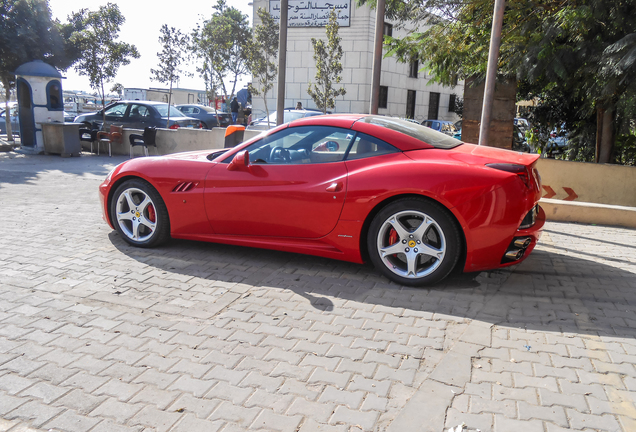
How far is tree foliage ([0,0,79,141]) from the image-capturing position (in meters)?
16.4

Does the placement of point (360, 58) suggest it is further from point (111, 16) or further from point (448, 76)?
point (448, 76)

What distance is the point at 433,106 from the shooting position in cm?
3997

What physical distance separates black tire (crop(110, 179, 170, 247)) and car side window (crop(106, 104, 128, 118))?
13.5 metres

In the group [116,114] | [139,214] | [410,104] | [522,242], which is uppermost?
[410,104]

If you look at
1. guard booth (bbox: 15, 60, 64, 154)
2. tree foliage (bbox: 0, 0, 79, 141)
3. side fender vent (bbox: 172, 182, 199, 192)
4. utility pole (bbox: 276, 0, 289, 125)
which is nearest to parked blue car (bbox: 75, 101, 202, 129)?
guard booth (bbox: 15, 60, 64, 154)

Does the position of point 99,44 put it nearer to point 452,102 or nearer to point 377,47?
point 377,47

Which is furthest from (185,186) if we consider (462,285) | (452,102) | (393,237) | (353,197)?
(452,102)

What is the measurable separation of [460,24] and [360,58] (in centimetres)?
2301

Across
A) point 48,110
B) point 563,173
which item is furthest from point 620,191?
point 48,110

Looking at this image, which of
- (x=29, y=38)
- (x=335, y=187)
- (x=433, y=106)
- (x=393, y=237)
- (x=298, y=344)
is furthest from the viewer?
(x=433, y=106)

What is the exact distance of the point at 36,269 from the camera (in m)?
4.70

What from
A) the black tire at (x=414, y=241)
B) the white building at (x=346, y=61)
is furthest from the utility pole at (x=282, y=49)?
the white building at (x=346, y=61)

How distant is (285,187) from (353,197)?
0.65 metres

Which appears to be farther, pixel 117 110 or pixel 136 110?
pixel 117 110
